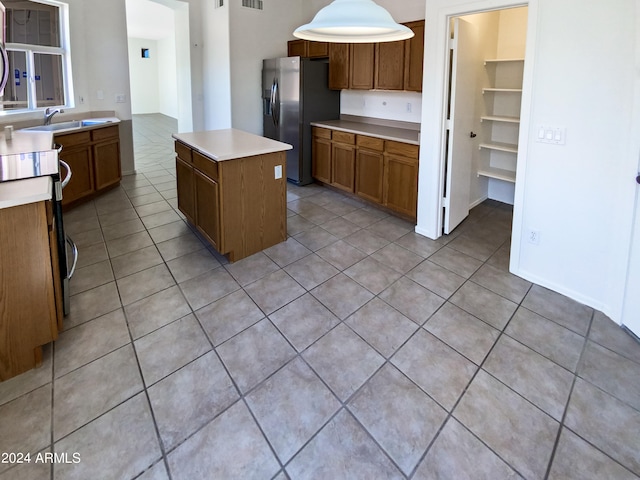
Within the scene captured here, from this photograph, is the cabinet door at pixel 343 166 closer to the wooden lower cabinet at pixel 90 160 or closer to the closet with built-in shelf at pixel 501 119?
the closet with built-in shelf at pixel 501 119

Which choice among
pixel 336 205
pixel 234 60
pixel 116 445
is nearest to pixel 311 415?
pixel 116 445

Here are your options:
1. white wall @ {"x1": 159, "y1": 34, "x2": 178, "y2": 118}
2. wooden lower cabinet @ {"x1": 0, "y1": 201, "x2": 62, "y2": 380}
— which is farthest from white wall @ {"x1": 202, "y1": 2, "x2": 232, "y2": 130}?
white wall @ {"x1": 159, "y1": 34, "x2": 178, "y2": 118}

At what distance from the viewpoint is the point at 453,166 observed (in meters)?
3.61

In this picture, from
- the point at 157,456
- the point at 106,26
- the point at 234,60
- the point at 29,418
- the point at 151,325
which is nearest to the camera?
the point at 157,456

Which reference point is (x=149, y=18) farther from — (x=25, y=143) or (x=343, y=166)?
(x=25, y=143)

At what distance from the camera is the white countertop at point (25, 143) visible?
2582mm

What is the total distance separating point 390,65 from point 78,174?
374cm

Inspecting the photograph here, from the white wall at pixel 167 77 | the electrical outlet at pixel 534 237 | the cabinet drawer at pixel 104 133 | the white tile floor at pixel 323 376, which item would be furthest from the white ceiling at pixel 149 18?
the electrical outlet at pixel 534 237

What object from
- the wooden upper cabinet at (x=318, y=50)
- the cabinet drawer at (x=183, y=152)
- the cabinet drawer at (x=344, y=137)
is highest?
the wooden upper cabinet at (x=318, y=50)

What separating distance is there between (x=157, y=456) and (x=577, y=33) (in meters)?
3.25

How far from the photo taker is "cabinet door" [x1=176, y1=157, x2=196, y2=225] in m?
3.50

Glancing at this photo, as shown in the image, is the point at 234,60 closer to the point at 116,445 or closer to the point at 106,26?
the point at 106,26

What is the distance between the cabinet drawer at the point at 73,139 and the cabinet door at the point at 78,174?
0.07 m

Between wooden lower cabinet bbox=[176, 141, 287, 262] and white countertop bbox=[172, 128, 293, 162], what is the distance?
0.21ft
